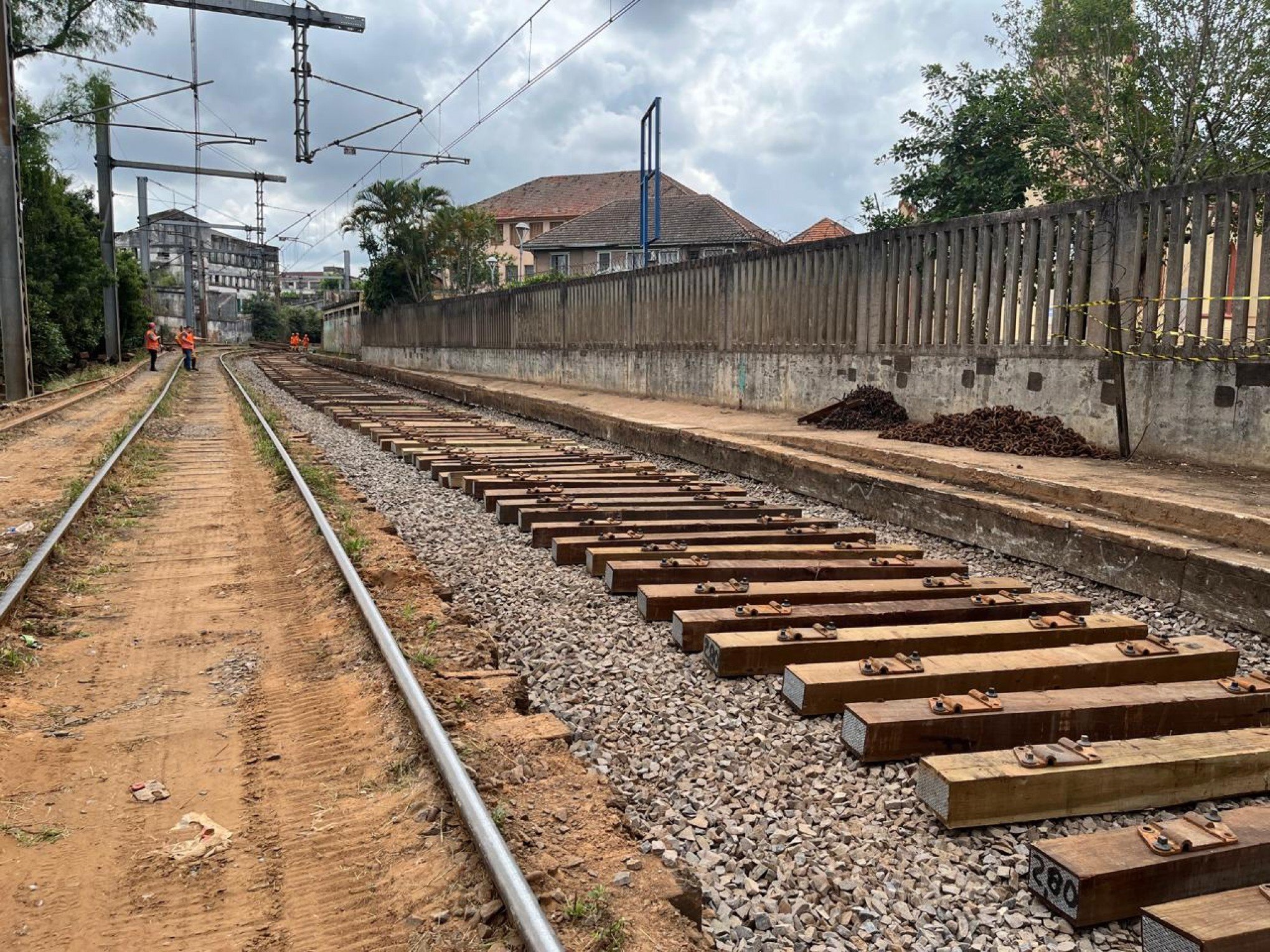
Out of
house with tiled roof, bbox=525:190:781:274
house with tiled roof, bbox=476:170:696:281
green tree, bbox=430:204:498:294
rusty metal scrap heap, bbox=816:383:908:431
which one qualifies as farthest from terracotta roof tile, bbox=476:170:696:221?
rusty metal scrap heap, bbox=816:383:908:431

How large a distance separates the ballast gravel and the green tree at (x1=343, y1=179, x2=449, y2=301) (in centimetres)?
3885

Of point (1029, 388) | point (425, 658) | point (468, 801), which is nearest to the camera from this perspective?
point (468, 801)

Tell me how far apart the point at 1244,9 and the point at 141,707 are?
18791mm

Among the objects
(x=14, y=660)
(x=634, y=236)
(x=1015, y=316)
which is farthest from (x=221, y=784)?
(x=634, y=236)

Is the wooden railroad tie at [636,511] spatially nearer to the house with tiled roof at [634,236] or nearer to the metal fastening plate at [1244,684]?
the metal fastening plate at [1244,684]

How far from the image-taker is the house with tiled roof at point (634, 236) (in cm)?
4544

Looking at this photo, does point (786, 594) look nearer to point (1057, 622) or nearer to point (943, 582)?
point (943, 582)

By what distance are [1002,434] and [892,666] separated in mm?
5641

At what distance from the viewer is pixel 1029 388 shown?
8.57m

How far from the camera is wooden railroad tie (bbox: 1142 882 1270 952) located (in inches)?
76.8

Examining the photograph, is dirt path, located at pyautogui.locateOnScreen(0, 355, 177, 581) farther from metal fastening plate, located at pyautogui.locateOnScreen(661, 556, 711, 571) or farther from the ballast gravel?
metal fastening plate, located at pyautogui.locateOnScreen(661, 556, 711, 571)

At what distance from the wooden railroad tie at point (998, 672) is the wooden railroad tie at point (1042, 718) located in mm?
119

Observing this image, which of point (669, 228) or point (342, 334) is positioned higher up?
point (669, 228)

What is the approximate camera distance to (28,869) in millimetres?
2533
